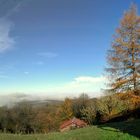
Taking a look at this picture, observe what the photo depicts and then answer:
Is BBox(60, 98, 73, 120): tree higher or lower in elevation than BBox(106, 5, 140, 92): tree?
lower

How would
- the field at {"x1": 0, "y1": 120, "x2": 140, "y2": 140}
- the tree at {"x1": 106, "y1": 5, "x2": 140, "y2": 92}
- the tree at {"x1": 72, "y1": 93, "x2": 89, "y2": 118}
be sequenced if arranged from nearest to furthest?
the field at {"x1": 0, "y1": 120, "x2": 140, "y2": 140} < the tree at {"x1": 106, "y1": 5, "x2": 140, "y2": 92} < the tree at {"x1": 72, "y1": 93, "x2": 89, "y2": 118}

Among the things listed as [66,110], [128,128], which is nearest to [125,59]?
[128,128]

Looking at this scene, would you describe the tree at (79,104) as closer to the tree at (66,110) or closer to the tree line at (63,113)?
the tree line at (63,113)

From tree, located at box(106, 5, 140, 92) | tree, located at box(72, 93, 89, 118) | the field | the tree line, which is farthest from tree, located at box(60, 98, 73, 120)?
the field

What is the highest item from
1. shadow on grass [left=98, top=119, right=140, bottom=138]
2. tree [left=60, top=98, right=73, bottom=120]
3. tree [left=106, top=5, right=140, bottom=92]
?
tree [left=106, top=5, right=140, bottom=92]

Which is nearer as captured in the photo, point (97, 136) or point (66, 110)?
point (97, 136)

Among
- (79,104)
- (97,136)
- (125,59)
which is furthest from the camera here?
(79,104)

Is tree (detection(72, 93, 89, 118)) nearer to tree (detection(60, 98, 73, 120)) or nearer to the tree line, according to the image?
the tree line

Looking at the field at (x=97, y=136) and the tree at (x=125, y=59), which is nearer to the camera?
the field at (x=97, y=136)

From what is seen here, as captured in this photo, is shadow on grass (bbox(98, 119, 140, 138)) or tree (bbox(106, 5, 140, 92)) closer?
shadow on grass (bbox(98, 119, 140, 138))

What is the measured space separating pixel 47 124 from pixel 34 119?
13.3 metres

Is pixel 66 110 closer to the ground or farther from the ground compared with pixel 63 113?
farther from the ground

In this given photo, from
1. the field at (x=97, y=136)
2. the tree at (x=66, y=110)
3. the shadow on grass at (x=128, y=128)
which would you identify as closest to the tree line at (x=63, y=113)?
the tree at (x=66, y=110)

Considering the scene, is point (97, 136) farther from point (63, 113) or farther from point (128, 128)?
point (63, 113)
